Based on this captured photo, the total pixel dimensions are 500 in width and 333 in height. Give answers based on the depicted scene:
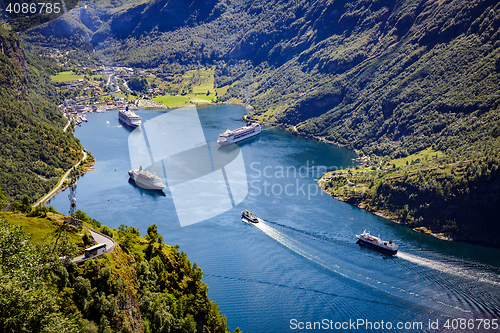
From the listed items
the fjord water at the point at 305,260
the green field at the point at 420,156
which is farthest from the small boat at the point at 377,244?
the green field at the point at 420,156

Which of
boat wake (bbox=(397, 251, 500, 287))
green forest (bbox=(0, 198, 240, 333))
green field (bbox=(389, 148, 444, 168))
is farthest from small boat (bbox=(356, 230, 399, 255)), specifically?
green field (bbox=(389, 148, 444, 168))

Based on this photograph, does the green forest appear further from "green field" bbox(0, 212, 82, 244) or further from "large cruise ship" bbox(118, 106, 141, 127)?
"large cruise ship" bbox(118, 106, 141, 127)

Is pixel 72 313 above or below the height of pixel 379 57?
below

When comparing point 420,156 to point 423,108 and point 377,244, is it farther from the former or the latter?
point 377,244

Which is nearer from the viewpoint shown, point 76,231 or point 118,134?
point 76,231

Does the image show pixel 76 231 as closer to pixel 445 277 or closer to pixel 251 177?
pixel 445 277

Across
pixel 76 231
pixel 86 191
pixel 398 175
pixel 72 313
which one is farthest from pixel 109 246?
pixel 398 175

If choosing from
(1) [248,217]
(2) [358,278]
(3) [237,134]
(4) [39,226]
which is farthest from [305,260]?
(3) [237,134]
